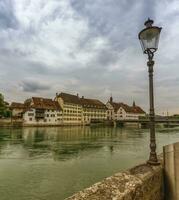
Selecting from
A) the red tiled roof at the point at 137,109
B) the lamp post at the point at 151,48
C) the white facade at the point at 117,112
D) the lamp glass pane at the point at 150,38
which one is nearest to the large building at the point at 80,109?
the white facade at the point at 117,112

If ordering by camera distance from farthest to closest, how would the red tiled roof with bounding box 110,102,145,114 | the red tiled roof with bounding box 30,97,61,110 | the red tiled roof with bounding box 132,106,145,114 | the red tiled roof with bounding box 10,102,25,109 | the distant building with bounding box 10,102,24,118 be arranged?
1. the red tiled roof with bounding box 132,106,145,114
2. the red tiled roof with bounding box 110,102,145,114
3. the red tiled roof with bounding box 10,102,25,109
4. the distant building with bounding box 10,102,24,118
5. the red tiled roof with bounding box 30,97,61,110

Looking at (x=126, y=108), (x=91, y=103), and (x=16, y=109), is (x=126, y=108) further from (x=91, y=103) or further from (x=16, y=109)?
(x=16, y=109)

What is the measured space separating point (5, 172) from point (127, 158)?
10.5 meters

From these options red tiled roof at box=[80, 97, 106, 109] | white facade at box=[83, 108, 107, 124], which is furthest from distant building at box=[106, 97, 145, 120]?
white facade at box=[83, 108, 107, 124]

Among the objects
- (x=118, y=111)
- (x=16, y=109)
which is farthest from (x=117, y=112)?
(x=16, y=109)

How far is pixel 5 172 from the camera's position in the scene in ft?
51.9

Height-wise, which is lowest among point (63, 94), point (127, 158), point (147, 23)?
point (127, 158)

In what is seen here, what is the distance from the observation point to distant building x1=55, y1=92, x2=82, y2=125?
103 m

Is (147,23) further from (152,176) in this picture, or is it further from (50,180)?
(50,180)

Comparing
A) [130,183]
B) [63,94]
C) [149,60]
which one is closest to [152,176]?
[130,183]

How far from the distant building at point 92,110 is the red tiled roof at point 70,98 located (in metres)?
3.27

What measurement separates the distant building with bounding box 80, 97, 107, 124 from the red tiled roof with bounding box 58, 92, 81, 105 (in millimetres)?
3272

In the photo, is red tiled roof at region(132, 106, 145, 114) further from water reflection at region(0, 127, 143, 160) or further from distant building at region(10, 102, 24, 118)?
water reflection at region(0, 127, 143, 160)

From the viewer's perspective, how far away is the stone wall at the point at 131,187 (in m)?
3.78
